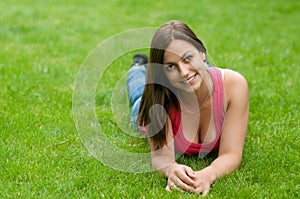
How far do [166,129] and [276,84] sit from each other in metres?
1.66

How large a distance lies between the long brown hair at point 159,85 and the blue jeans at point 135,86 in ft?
1.79

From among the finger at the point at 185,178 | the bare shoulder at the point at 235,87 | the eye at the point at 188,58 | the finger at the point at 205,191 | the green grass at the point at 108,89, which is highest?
the eye at the point at 188,58

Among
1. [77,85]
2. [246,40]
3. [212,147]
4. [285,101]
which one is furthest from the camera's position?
[246,40]

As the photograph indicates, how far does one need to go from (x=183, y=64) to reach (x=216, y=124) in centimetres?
43

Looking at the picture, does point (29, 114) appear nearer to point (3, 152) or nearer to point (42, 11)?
point (3, 152)

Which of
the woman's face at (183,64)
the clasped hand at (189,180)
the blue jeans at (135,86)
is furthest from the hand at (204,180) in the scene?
the blue jeans at (135,86)

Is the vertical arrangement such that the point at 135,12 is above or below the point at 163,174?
below

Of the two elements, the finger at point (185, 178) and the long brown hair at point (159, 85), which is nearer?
the finger at point (185, 178)

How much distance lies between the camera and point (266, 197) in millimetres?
2535

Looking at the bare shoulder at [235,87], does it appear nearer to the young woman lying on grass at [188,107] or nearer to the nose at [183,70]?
the young woman lying on grass at [188,107]

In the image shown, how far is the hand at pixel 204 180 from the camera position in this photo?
2564 mm

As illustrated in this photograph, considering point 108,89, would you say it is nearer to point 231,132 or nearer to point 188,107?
point 188,107

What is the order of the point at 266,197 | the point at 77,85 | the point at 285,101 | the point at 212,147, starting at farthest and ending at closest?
1. the point at 77,85
2. the point at 285,101
3. the point at 212,147
4. the point at 266,197

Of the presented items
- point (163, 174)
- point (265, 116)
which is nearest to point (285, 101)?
point (265, 116)
